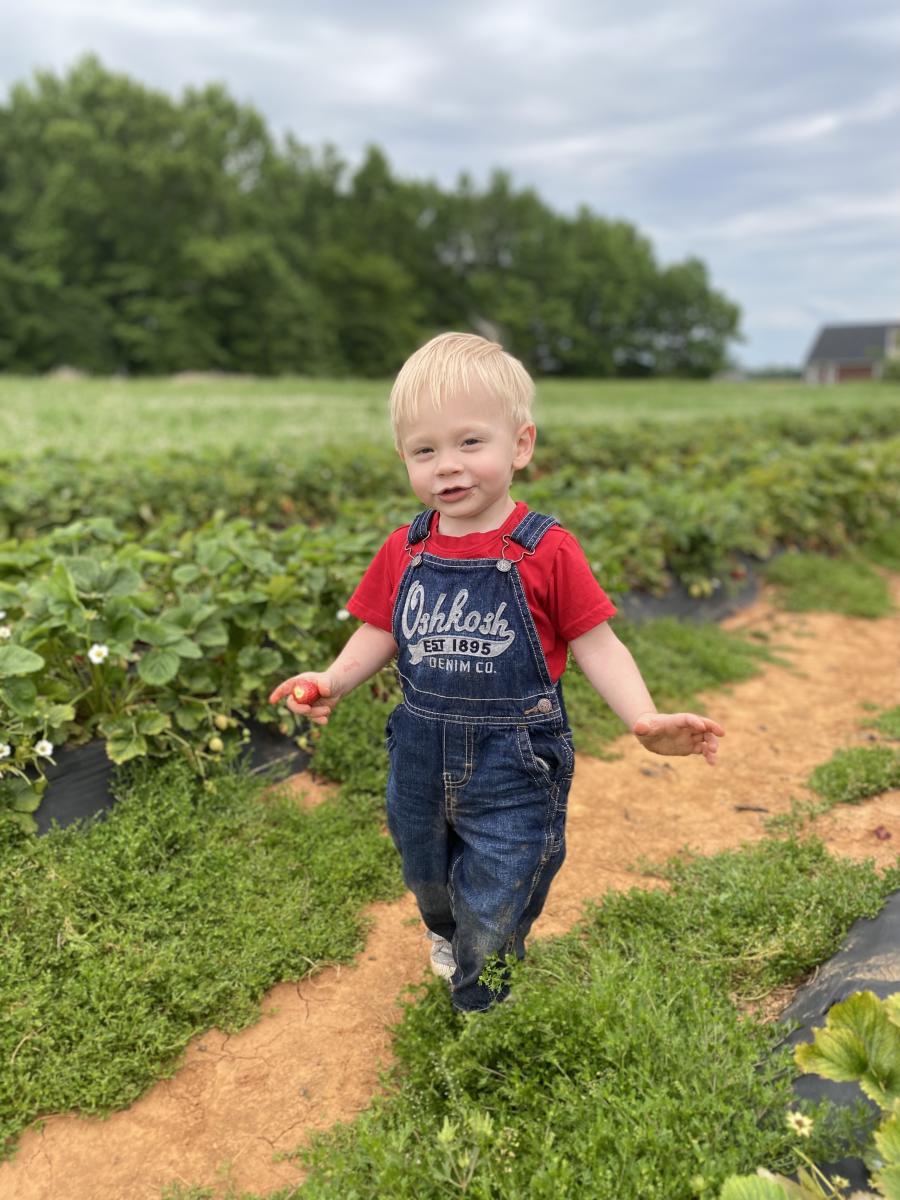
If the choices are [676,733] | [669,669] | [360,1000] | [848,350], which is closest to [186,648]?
[360,1000]

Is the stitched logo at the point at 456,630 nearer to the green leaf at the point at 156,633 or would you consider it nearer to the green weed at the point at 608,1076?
the green weed at the point at 608,1076

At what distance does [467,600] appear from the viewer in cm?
205

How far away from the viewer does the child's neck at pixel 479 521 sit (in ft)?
6.91

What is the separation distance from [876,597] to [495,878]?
17.8 ft

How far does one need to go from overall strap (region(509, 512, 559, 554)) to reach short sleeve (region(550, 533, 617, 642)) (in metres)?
0.05

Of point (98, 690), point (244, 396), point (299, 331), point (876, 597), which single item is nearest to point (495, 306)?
point (299, 331)

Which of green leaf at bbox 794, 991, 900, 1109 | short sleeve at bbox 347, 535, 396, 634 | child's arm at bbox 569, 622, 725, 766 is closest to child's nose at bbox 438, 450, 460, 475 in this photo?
short sleeve at bbox 347, 535, 396, 634

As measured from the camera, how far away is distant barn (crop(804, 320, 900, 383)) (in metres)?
68.6

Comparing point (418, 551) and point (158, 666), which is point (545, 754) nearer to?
point (418, 551)

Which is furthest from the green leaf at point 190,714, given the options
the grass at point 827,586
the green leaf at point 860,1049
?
the grass at point 827,586

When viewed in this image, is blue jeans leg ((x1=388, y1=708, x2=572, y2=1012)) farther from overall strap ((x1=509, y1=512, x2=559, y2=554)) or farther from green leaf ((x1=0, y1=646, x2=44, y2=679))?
green leaf ((x1=0, y1=646, x2=44, y2=679))

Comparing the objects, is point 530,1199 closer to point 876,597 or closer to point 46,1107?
point 46,1107

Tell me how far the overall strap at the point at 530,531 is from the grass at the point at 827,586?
4.83 meters

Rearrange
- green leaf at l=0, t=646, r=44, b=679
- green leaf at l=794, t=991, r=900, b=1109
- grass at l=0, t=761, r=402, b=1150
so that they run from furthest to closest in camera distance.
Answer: green leaf at l=0, t=646, r=44, b=679
grass at l=0, t=761, r=402, b=1150
green leaf at l=794, t=991, r=900, b=1109
